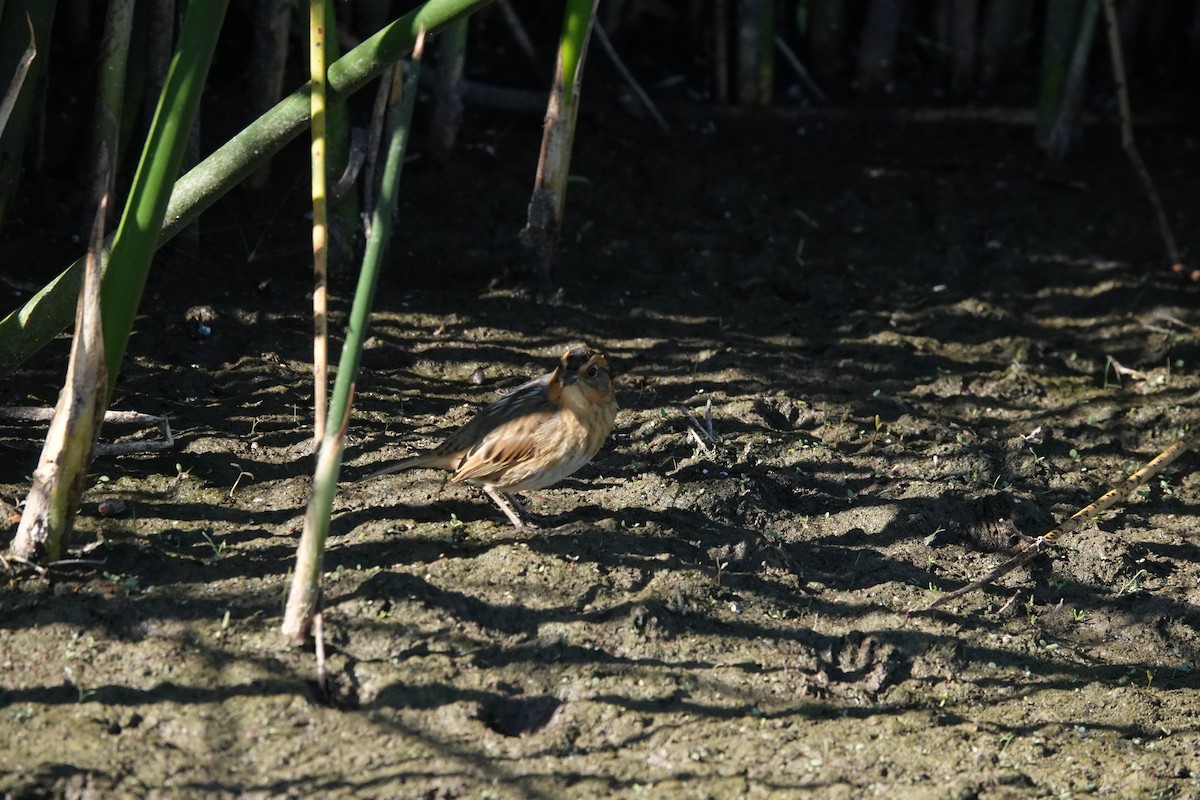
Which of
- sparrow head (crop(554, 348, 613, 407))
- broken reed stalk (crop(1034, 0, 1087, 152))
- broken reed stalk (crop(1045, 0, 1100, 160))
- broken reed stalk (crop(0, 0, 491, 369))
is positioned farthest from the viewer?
broken reed stalk (crop(1034, 0, 1087, 152))

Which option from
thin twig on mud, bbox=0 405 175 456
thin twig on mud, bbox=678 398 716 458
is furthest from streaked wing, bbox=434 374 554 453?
thin twig on mud, bbox=0 405 175 456

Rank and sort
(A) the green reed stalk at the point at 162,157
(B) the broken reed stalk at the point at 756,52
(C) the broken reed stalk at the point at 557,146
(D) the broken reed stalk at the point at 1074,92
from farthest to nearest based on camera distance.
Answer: (B) the broken reed stalk at the point at 756,52, (D) the broken reed stalk at the point at 1074,92, (C) the broken reed stalk at the point at 557,146, (A) the green reed stalk at the point at 162,157

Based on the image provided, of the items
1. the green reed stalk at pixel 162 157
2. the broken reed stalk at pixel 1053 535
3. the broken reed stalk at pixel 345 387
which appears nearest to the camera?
the broken reed stalk at pixel 345 387

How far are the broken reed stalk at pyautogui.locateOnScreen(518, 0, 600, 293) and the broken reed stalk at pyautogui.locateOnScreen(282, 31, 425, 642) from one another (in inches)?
63.2

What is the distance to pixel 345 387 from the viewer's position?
10.9 feet

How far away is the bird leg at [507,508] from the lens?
4410mm

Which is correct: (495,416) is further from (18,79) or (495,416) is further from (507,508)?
(18,79)

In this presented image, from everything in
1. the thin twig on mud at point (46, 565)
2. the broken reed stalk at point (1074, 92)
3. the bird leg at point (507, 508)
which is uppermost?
the broken reed stalk at point (1074, 92)

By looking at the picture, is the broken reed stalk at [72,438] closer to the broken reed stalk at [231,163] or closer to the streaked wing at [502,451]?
the broken reed stalk at [231,163]

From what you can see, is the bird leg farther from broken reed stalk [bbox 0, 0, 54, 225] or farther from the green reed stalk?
broken reed stalk [bbox 0, 0, 54, 225]

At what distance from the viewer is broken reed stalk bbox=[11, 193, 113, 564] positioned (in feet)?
11.4

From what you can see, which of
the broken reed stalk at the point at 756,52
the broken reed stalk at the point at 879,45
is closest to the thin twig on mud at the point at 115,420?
the broken reed stalk at the point at 756,52

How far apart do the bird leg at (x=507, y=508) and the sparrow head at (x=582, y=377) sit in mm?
398

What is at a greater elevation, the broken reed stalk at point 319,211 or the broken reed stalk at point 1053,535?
the broken reed stalk at point 319,211
